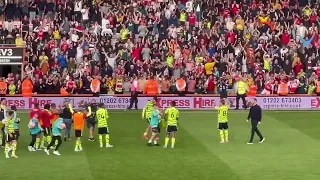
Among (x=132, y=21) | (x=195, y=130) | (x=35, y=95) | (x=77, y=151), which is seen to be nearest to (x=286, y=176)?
(x=77, y=151)

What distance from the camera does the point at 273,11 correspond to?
51469mm

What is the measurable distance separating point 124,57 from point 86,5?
19.5 feet

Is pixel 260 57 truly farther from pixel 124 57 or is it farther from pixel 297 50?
pixel 124 57

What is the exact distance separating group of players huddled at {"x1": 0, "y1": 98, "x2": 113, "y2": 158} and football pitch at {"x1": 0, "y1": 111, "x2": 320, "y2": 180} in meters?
0.48

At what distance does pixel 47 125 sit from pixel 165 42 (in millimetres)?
19356

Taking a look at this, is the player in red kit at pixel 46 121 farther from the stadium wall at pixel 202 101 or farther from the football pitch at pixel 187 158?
the stadium wall at pixel 202 101

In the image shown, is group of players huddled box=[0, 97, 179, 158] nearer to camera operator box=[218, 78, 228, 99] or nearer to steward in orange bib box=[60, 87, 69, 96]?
steward in orange bib box=[60, 87, 69, 96]

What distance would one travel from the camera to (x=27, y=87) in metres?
43.2

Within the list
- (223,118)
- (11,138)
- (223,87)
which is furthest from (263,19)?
(11,138)

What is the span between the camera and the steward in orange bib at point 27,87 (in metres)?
43.1

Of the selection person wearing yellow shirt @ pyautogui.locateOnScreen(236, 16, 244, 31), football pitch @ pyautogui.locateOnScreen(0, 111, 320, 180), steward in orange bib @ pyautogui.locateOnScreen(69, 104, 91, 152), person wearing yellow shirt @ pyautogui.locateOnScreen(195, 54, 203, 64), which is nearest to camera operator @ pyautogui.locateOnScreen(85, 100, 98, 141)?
football pitch @ pyautogui.locateOnScreen(0, 111, 320, 180)

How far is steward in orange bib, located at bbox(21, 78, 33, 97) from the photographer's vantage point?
43.1 metres

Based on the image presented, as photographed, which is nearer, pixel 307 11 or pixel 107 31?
pixel 107 31

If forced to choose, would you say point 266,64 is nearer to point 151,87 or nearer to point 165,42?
point 165,42
